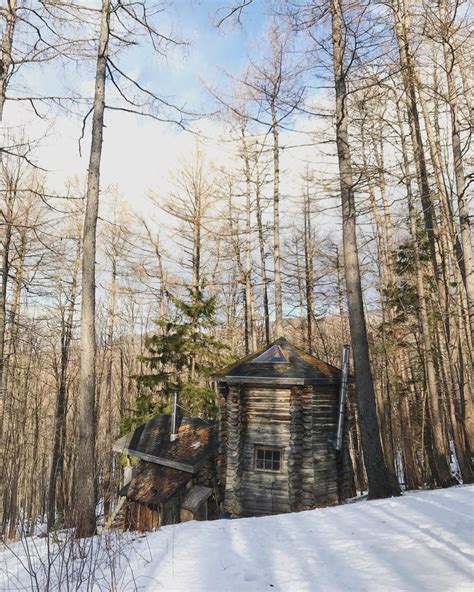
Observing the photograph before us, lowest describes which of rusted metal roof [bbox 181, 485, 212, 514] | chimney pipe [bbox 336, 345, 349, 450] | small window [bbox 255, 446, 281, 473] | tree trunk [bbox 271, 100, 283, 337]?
rusted metal roof [bbox 181, 485, 212, 514]

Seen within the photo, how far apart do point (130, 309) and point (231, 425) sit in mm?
18020

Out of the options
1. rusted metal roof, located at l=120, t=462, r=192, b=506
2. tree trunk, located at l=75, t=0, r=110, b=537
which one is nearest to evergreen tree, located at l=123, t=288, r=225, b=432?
→ rusted metal roof, located at l=120, t=462, r=192, b=506

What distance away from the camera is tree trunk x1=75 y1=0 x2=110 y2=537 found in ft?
25.3

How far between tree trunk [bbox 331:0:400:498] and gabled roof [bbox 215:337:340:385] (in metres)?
3.31

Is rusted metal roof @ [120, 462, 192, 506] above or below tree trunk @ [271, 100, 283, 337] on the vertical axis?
below

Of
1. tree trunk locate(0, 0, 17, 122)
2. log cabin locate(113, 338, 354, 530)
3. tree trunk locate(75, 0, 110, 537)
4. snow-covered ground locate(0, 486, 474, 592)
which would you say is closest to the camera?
snow-covered ground locate(0, 486, 474, 592)

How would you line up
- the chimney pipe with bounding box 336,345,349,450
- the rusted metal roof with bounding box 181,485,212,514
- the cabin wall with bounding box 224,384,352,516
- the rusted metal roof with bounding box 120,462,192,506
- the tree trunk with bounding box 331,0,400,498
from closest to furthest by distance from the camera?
the tree trunk with bounding box 331,0,400,498
the cabin wall with bounding box 224,384,352,516
the chimney pipe with bounding box 336,345,349,450
the rusted metal roof with bounding box 181,485,212,514
the rusted metal roof with bounding box 120,462,192,506

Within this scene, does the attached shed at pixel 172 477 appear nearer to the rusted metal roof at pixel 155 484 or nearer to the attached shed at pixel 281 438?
the rusted metal roof at pixel 155 484

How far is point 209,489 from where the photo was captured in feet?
43.6

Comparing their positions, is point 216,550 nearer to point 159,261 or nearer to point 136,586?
point 136,586

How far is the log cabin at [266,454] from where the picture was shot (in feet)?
40.2

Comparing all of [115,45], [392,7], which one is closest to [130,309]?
[115,45]

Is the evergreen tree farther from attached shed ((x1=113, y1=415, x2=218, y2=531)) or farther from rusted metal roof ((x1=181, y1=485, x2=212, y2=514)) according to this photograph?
rusted metal roof ((x1=181, y1=485, x2=212, y2=514))

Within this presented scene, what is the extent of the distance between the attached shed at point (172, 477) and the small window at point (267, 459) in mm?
1890
